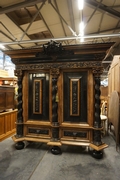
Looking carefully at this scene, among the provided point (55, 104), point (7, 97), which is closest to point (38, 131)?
point (55, 104)

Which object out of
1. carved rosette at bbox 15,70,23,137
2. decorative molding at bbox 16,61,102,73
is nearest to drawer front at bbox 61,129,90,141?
carved rosette at bbox 15,70,23,137

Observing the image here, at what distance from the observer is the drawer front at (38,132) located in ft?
8.73

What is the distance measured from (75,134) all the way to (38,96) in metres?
1.13

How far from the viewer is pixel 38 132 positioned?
2703mm

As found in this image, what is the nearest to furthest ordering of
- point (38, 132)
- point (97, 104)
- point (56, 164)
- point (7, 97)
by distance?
point (56, 164)
point (97, 104)
point (38, 132)
point (7, 97)

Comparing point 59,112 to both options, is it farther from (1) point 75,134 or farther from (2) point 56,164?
(2) point 56,164

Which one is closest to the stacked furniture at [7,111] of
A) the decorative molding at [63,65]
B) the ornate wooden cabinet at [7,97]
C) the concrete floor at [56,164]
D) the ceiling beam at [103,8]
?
the ornate wooden cabinet at [7,97]

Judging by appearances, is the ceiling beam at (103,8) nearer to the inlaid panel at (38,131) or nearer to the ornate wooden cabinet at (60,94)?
the ornate wooden cabinet at (60,94)

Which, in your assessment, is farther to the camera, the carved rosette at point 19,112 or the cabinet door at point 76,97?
the carved rosette at point 19,112

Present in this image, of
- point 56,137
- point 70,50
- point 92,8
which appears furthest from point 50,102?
point 92,8

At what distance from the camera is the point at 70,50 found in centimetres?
246

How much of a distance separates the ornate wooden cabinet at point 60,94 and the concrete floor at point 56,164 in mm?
204

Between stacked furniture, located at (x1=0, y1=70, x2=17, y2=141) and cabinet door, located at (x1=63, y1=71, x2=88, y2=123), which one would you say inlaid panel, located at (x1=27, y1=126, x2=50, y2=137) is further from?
stacked furniture, located at (x1=0, y1=70, x2=17, y2=141)

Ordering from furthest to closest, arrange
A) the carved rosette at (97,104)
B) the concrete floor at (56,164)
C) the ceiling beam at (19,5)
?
1. the ceiling beam at (19,5)
2. the carved rosette at (97,104)
3. the concrete floor at (56,164)
